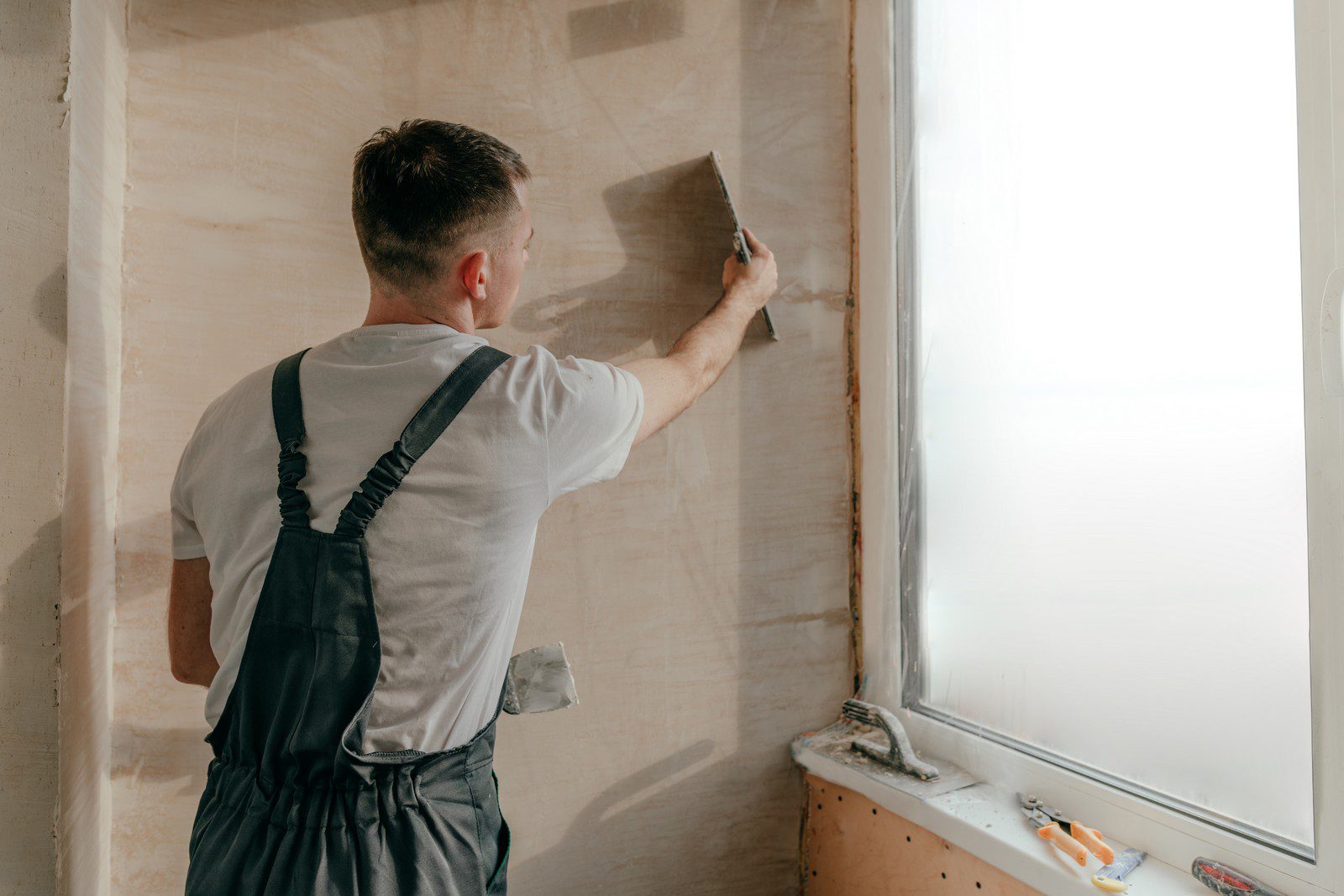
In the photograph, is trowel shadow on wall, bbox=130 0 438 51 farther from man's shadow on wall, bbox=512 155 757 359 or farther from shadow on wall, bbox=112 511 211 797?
shadow on wall, bbox=112 511 211 797

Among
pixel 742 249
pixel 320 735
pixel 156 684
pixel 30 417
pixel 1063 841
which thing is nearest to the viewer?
pixel 320 735

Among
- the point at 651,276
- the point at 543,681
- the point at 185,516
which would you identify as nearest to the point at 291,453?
the point at 185,516

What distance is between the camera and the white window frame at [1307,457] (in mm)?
833

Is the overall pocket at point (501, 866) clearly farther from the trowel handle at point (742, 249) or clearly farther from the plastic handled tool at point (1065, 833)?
the trowel handle at point (742, 249)

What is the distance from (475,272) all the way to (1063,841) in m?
1.07

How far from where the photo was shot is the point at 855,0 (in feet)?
5.08

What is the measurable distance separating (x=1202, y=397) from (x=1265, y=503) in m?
0.14

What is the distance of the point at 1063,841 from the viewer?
1.04 m

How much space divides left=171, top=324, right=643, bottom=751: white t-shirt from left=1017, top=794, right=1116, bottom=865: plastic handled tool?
787 mm

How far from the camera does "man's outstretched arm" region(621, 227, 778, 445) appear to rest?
106cm

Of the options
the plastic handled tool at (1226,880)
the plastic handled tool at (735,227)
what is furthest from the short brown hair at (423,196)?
the plastic handled tool at (1226,880)

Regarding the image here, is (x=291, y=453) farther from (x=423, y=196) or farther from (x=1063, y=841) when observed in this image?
(x=1063, y=841)

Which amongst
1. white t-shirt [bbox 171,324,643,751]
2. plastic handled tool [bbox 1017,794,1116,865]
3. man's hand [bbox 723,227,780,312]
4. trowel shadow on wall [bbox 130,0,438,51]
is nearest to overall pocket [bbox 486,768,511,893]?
white t-shirt [bbox 171,324,643,751]

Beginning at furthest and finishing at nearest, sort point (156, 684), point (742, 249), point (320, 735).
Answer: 1. point (742, 249)
2. point (156, 684)
3. point (320, 735)
